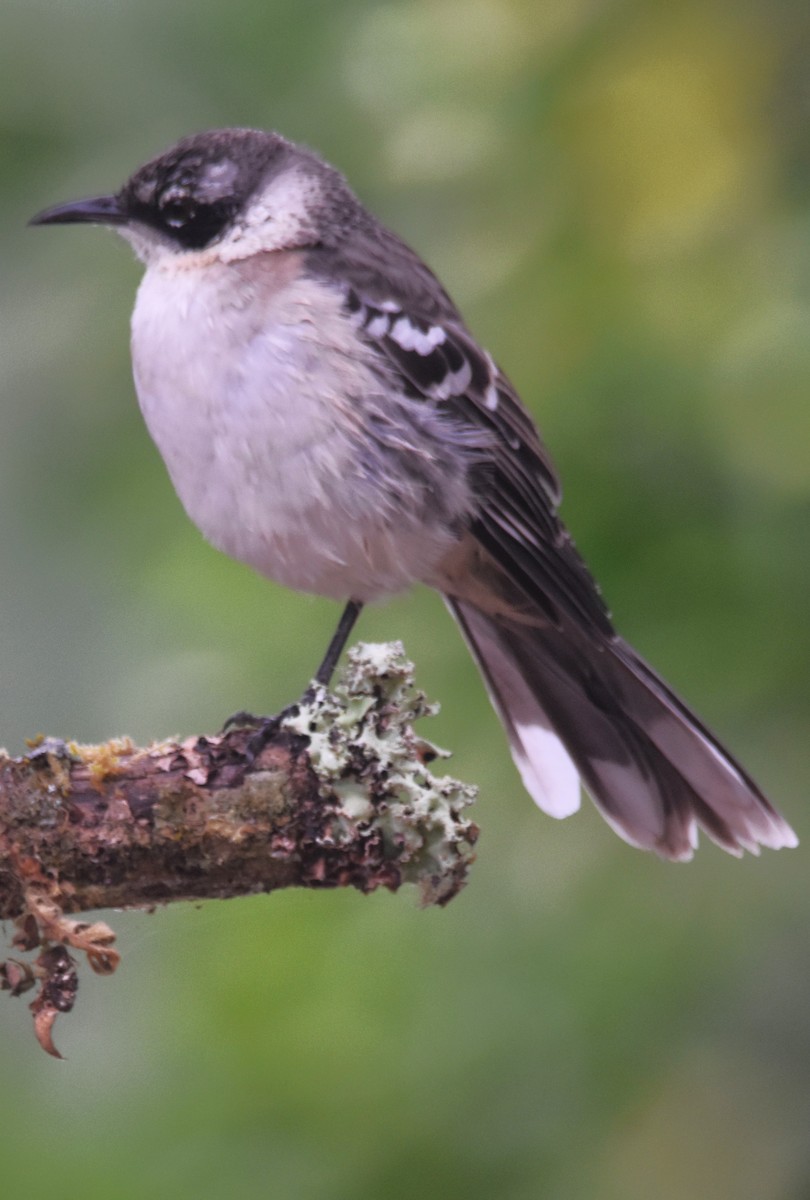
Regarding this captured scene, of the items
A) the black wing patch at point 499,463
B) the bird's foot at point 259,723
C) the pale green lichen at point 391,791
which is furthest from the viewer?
the black wing patch at point 499,463

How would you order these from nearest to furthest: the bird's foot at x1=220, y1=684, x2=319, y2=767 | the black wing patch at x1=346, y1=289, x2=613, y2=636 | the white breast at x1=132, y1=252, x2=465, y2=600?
the bird's foot at x1=220, y1=684, x2=319, y2=767 < the white breast at x1=132, y1=252, x2=465, y2=600 < the black wing patch at x1=346, y1=289, x2=613, y2=636

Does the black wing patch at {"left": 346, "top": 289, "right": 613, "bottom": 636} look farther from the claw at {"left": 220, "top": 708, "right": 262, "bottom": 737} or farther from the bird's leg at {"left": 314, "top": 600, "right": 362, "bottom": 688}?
the claw at {"left": 220, "top": 708, "right": 262, "bottom": 737}

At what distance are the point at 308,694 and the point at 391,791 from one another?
1.86ft

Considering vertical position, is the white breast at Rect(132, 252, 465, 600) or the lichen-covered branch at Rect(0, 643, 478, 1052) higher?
the white breast at Rect(132, 252, 465, 600)

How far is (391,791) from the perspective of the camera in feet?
10.2

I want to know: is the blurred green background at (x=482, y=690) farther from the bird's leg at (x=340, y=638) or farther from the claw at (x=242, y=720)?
the claw at (x=242, y=720)

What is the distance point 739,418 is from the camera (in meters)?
3.97

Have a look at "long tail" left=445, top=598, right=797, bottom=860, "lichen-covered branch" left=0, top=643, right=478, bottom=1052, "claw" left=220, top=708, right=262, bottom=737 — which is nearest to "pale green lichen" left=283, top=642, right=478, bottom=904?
"lichen-covered branch" left=0, top=643, right=478, bottom=1052

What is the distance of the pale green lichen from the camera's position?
3.06 m

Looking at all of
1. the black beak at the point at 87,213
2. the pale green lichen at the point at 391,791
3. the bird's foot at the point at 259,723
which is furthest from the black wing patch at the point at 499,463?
the pale green lichen at the point at 391,791

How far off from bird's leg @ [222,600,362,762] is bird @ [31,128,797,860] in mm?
10

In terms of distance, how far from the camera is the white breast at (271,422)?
3.81m

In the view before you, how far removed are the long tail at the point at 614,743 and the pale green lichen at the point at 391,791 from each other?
938mm

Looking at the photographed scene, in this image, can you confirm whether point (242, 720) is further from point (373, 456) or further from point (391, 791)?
point (391, 791)
